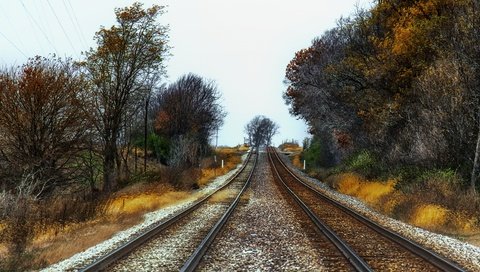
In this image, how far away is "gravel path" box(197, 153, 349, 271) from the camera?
332 inches

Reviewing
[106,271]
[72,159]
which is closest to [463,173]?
[106,271]

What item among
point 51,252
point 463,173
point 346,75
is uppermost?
point 346,75

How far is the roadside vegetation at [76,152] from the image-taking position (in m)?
11.8

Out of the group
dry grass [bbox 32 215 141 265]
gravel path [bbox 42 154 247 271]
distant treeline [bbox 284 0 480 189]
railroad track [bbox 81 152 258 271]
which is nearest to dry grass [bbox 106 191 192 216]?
dry grass [bbox 32 215 141 265]

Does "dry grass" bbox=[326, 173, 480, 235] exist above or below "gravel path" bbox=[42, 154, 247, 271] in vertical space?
above

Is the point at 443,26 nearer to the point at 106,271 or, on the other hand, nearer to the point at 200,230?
the point at 200,230

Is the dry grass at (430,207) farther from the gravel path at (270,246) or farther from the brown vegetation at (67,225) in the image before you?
the brown vegetation at (67,225)

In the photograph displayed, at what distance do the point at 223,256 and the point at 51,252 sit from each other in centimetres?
365

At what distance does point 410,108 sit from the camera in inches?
894

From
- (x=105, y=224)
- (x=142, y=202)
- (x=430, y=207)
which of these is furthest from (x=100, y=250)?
(x=430, y=207)

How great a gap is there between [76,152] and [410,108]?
15694mm

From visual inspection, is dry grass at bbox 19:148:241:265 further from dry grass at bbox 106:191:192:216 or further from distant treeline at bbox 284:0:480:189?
distant treeline at bbox 284:0:480:189

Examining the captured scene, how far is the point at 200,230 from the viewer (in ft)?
40.3

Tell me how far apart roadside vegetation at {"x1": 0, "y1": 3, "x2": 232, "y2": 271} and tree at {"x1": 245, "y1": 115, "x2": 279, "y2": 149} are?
115 metres
